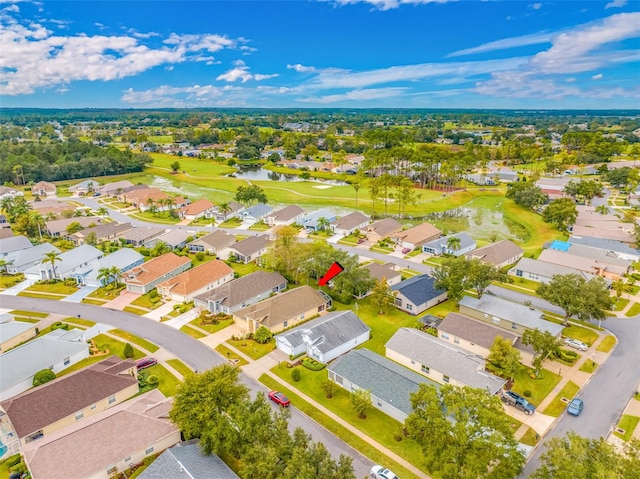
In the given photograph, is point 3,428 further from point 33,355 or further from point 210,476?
point 210,476

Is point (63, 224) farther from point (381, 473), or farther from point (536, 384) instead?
A: point (536, 384)

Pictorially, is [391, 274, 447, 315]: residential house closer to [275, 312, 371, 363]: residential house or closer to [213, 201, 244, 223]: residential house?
[275, 312, 371, 363]: residential house

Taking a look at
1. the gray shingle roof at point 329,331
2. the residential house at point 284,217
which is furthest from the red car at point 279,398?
the residential house at point 284,217

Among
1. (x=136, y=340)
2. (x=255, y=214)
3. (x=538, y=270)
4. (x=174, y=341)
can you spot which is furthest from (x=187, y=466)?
(x=255, y=214)

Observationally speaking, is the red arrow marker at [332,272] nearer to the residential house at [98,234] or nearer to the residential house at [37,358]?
the residential house at [37,358]

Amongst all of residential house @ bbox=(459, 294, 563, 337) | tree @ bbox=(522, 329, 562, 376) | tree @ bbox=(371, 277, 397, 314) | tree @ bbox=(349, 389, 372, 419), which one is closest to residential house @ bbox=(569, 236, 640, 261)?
residential house @ bbox=(459, 294, 563, 337)
